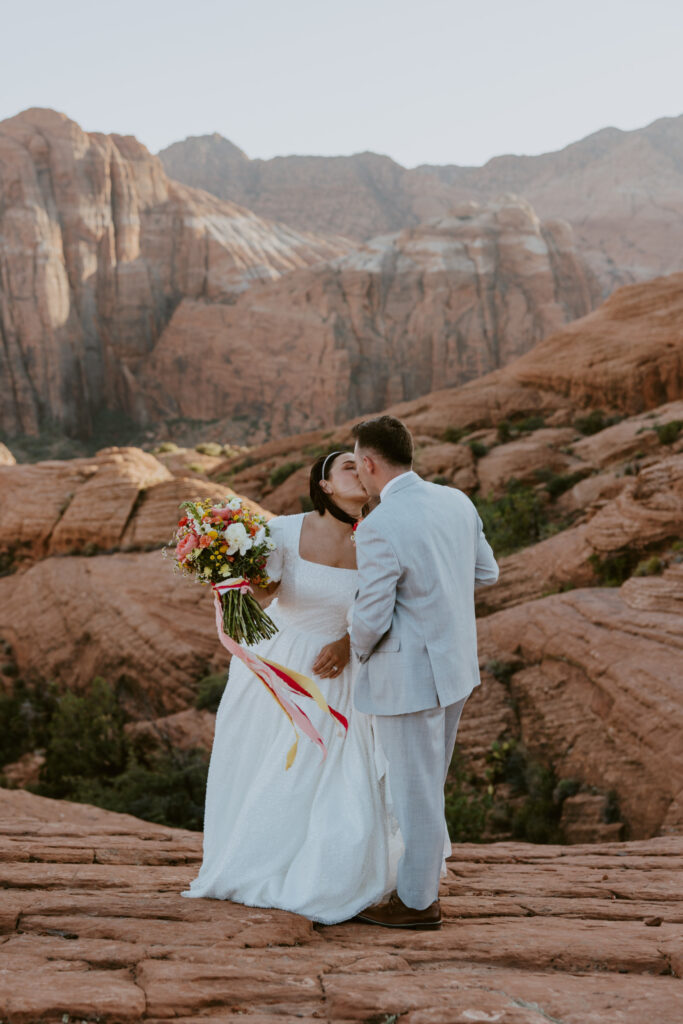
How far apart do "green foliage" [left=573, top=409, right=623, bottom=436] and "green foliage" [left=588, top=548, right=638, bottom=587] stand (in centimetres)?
1376

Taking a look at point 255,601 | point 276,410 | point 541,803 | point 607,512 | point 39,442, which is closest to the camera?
point 255,601

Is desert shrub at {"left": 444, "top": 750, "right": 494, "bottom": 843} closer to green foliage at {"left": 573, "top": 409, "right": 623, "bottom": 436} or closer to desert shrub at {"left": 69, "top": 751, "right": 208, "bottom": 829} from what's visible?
desert shrub at {"left": 69, "top": 751, "right": 208, "bottom": 829}

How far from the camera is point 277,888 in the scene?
3.50 metres

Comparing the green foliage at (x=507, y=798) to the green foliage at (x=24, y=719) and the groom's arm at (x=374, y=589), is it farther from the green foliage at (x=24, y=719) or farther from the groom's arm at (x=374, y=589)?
the green foliage at (x=24, y=719)

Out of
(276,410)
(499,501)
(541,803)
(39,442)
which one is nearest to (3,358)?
(39,442)

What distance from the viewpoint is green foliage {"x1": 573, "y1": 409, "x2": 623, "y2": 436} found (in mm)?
24438

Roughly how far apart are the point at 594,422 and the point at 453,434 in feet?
13.2

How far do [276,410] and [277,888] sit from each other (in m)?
45.7

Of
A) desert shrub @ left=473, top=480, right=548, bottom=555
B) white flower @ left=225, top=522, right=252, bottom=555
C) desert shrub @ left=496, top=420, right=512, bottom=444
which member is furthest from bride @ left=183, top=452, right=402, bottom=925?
desert shrub @ left=496, top=420, right=512, bottom=444

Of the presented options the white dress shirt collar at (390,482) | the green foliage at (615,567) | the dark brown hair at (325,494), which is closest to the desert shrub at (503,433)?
the green foliage at (615,567)

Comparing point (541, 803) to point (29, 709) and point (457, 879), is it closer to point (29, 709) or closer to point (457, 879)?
point (457, 879)

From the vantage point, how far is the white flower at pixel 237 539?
3682 mm

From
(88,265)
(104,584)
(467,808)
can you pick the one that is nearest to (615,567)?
(467,808)

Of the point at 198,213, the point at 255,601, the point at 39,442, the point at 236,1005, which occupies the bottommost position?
the point at 39,442
